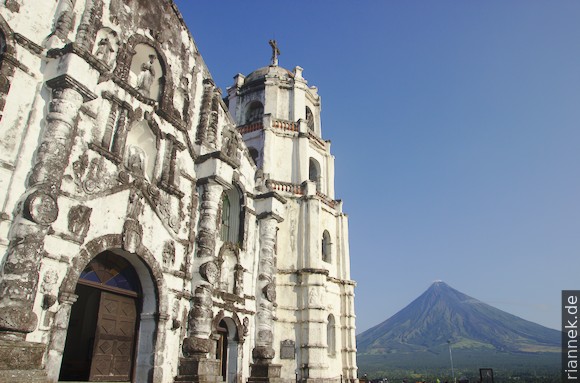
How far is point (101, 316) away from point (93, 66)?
5826 mm

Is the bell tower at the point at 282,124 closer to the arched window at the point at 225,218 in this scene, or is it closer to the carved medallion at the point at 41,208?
the arched window at the point at 225,218

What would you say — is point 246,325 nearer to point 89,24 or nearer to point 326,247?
point 326,247

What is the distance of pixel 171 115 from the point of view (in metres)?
12.8

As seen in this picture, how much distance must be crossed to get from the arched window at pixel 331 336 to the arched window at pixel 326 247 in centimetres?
307

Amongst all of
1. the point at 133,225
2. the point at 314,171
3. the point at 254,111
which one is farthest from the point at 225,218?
the point at 254,111

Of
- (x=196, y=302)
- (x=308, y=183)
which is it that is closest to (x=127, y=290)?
(x=196, y=302)

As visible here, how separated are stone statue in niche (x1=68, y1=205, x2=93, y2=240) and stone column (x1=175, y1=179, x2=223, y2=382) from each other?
4024mm

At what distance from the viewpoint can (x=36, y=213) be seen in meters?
7.98

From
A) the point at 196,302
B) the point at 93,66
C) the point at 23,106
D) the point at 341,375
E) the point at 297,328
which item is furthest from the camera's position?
the point at 341,375

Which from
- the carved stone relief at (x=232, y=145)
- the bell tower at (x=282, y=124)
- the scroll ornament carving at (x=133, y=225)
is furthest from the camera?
the bell tower at (x=282, y=124)

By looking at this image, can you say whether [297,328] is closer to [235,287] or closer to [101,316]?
[235,287]

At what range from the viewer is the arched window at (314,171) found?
84.1 ft

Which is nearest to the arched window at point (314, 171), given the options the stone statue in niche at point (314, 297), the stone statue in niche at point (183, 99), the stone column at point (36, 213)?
the stone statue in niche at point (314, 297)

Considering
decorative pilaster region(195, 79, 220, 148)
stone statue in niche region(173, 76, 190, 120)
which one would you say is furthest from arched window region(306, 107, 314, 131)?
stone statue in niche region(173, 76, 190, 120)
